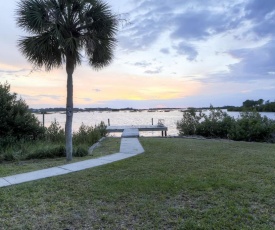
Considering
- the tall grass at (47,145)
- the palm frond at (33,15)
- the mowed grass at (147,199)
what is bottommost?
the mowed grass at (147,199)

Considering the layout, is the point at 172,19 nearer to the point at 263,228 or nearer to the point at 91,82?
the point at 91,82

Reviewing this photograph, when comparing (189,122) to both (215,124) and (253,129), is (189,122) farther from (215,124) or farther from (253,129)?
(253,129)

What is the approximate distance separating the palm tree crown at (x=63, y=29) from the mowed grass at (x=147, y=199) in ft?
11.2

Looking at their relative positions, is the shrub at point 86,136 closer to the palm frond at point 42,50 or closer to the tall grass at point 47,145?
the tall grass at point 47,145

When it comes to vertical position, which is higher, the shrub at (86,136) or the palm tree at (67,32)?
the palm tree at (67,32)

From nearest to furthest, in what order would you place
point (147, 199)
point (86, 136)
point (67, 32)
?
point (147, 199) < point (67, 32) < point (86, 136)

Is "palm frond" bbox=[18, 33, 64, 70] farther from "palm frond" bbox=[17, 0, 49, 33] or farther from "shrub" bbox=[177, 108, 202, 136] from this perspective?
Answer: "shrub" bbox=[177, 108, 202, 136]


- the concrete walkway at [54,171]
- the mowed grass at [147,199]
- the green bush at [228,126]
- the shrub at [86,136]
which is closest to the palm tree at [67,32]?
the concrete walkway at [54,171]

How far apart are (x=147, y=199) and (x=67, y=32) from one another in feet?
16.7

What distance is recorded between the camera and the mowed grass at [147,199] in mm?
3254

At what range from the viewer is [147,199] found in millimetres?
3992

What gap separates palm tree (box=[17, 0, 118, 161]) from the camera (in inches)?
266

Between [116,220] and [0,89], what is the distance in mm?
10099

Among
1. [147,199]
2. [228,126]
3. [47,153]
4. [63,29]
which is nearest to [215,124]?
[228,126]
